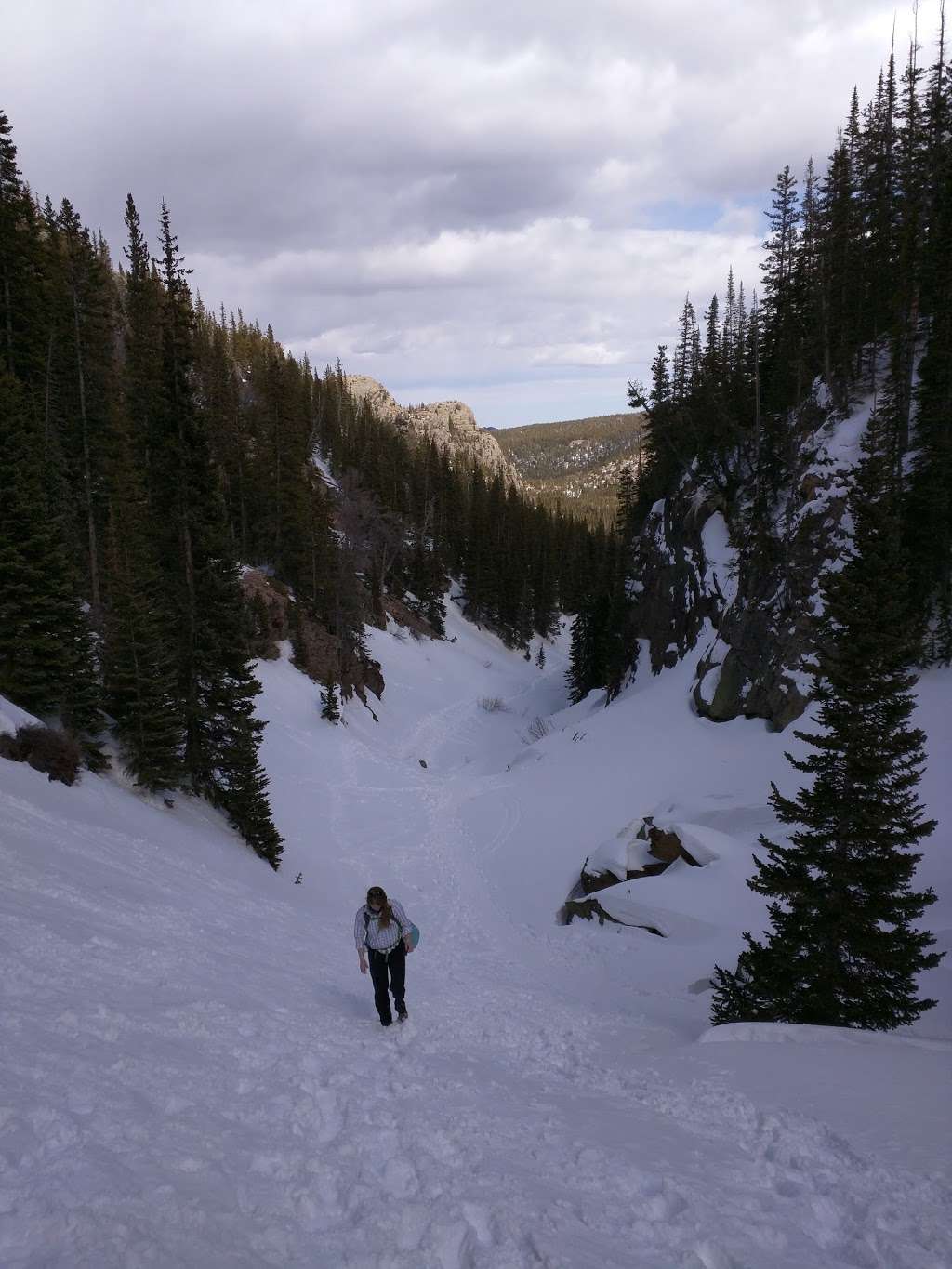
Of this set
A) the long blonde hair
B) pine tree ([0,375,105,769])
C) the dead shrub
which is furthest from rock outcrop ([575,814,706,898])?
the dead shrub

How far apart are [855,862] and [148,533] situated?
27.8m

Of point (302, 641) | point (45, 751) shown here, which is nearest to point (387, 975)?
point (45, 751)

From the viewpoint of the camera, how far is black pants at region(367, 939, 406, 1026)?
7859mm

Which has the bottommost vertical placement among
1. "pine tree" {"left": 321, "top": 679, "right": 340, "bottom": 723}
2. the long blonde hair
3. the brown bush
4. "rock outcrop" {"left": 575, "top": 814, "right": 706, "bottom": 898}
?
"rock outcrop" {"left": 575, "top": 814, "right": 706, "bottom": 898}

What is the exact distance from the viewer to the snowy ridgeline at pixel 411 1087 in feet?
12.6

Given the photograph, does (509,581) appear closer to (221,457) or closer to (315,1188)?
(221,457)

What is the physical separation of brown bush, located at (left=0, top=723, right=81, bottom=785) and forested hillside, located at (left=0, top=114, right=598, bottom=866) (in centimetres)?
25

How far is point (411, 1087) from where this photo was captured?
622cm

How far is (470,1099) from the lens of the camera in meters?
6.09

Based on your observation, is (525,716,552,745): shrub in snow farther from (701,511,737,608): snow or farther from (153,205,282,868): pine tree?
(153,205,282,868): pine tree

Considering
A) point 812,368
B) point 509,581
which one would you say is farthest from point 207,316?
point 812,368

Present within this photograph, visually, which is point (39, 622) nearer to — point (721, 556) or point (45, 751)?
point (45, 751)

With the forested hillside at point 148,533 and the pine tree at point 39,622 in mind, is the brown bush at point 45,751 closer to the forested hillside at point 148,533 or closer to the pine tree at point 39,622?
the forested hillside at point 148,533

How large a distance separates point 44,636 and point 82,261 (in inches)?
853
